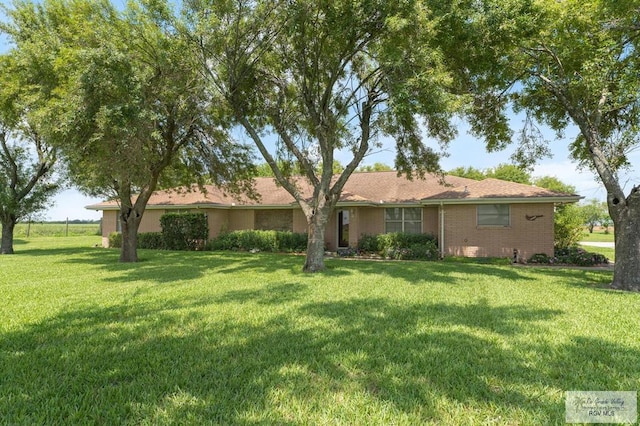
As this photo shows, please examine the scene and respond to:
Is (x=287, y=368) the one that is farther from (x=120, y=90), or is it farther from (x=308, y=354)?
(x=120, y=90)

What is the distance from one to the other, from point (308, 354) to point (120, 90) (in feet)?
30.5

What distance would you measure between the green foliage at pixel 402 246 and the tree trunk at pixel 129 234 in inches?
393

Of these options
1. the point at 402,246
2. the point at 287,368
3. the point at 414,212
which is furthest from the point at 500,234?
the point at 287,368

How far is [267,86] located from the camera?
1339 cm

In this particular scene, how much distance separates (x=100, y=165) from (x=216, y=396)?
32.7 feet

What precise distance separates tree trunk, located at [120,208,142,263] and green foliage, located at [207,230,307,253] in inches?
223

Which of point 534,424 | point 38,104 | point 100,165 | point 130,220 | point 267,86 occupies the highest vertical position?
point 267,86

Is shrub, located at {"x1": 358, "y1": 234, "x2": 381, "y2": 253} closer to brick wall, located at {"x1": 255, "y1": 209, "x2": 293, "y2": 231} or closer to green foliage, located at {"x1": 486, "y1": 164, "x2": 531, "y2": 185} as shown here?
brick wall, located at {"x1": 255, "y1": 209, "x2": 293, "y2": 231}

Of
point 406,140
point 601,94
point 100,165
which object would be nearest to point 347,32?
point 406,140

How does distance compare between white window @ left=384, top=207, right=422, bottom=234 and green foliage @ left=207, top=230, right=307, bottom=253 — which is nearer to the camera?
white window @ left=384, top=207, right=422, bottom=234

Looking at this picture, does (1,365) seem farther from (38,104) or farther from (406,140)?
(406,140)

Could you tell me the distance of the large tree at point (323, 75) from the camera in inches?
379

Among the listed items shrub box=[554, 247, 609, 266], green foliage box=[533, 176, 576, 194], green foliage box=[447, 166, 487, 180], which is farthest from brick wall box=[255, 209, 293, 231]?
green foliage box=[533, 176, 576, 194]

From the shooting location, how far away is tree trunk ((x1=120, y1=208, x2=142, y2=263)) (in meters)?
14.6
